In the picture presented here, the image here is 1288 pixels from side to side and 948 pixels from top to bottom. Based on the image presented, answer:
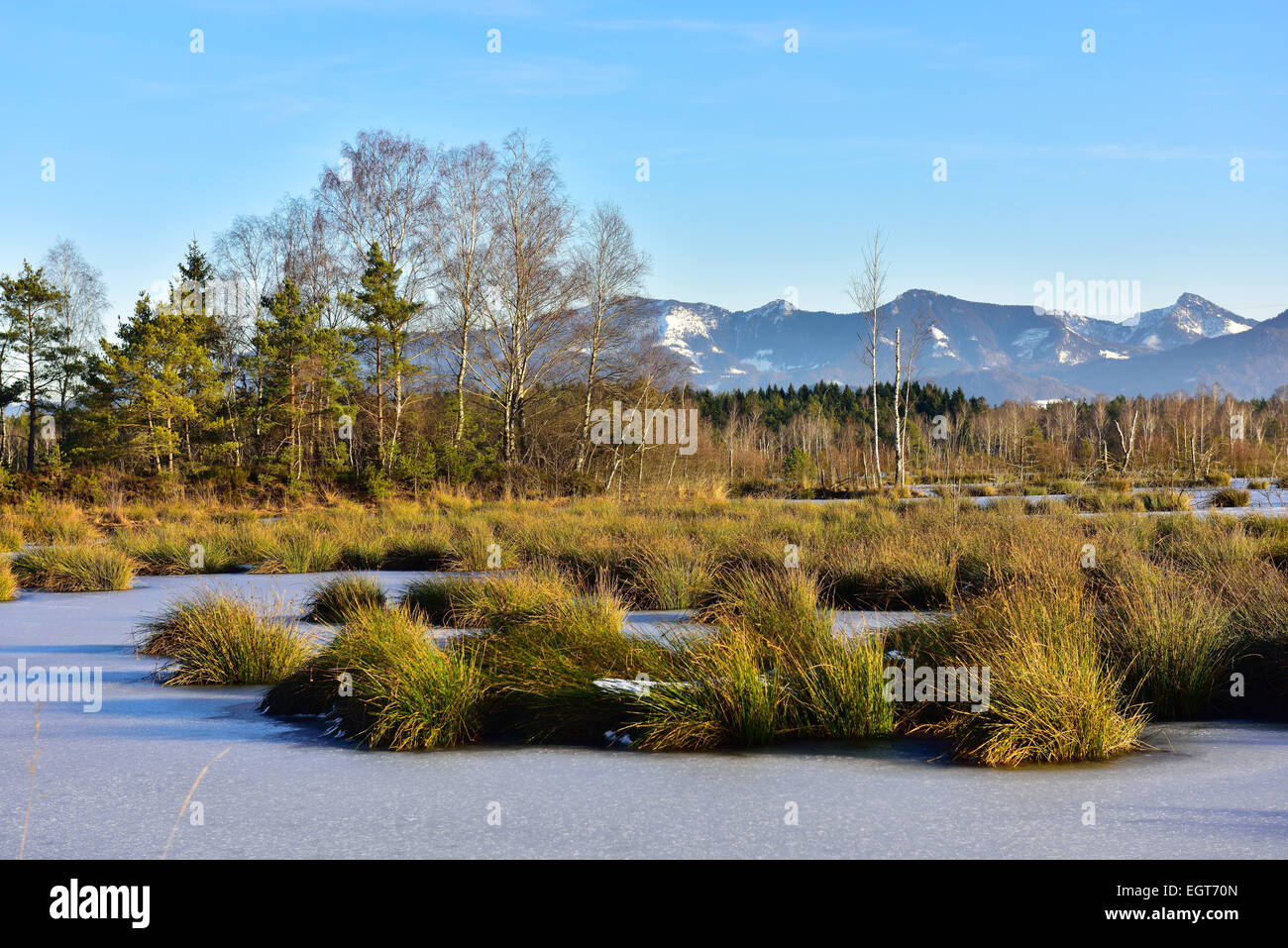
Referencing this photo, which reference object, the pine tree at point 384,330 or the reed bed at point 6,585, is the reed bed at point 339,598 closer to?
the reed bed at point 6,585

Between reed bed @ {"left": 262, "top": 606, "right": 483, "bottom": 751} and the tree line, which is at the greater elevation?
the tree line

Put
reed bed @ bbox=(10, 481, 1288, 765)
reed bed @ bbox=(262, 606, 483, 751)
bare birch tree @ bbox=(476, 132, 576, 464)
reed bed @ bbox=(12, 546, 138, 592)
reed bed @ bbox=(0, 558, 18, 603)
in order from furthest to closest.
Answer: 1. bare birch tree @ bbox=(476, 132, 576, 464)
2. reed bed @ bbox=(12, 546, 138, 592)
3. reed bed @ bbox=(0, 558, 18, 603)
4. reed bed @ bbox=(262, 606, 483, 751)
5. reed bed @ bbox=(10, 481, 1288, 765)

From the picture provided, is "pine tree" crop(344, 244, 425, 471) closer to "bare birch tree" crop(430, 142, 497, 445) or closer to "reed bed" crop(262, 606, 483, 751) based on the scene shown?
"bare birch tree" crop(430, 142, 497, 445)

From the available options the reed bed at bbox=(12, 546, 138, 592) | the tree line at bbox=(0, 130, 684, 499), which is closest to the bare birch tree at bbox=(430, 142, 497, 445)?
the tree line at bbox=(0, 130, 684, 499)

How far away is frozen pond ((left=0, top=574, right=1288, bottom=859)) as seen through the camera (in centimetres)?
343

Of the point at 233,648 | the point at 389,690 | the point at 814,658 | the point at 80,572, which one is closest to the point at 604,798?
the point at 389,690

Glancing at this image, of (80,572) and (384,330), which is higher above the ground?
(384,330)

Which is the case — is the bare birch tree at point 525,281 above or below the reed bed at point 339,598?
above

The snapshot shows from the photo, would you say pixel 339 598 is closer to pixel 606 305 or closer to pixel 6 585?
pixel 6 585

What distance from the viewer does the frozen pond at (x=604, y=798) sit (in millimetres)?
3430

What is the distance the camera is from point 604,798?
13.2 ft

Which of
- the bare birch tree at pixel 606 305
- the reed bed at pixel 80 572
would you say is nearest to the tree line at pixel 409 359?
the bare birch tree at pixel 606 305
